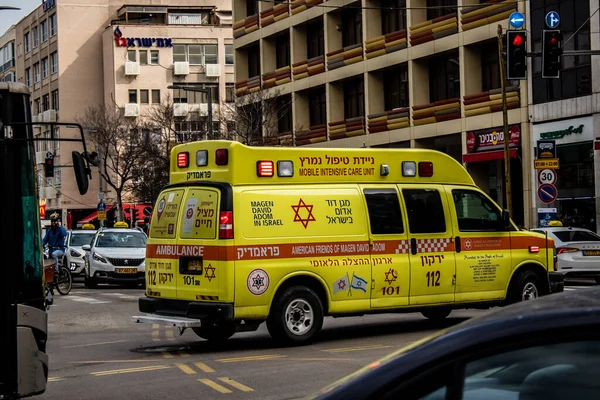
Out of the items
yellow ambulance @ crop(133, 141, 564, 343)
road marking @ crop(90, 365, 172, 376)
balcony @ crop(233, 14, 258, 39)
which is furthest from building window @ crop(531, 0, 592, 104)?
road marking @ crop(90, 365, 172, 376)

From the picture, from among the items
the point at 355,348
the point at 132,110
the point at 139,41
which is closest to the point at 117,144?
the point at 132,110

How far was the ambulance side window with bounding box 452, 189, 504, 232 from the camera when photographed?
14992 millimetres

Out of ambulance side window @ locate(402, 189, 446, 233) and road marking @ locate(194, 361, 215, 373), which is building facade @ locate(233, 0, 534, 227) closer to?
ambulance side window @ locate(402, 189, 446, 233)

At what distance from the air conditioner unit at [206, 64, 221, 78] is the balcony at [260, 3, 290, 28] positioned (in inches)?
1360

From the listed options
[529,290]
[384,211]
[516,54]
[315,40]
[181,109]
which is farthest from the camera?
[181,109]

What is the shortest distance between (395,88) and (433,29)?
4130 millimetres

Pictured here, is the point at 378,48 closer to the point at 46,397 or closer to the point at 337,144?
the point at 337,144

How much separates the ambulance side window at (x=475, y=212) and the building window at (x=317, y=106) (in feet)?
111

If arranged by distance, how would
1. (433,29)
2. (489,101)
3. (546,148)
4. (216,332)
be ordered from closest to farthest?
(216,332) → (546,148) → (489,101) → (433,29)

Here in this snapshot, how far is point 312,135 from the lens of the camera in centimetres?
4969

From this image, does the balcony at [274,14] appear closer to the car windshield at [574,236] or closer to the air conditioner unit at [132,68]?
the car windshield at [574,236]

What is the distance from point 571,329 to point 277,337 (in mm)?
10451

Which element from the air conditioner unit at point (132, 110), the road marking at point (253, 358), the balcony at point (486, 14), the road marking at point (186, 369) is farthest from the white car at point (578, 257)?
the air conditioner unit at point (132, 110)

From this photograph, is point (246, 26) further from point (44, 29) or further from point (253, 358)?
point (44, 29)
